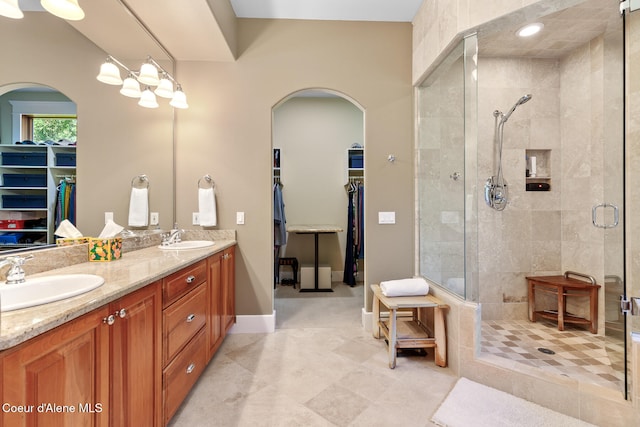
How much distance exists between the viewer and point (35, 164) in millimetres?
1262

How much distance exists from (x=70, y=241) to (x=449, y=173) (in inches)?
105

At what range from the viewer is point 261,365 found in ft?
6.54

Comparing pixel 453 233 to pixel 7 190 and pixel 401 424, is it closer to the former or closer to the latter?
pixel 401 424

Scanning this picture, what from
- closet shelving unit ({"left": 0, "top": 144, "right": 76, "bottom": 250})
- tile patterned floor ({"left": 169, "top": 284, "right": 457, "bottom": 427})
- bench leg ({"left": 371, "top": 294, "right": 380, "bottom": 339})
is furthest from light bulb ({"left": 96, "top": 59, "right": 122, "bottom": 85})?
bench leg ({"left": 371, "top": 294, "right": 380, "bottom": 339})

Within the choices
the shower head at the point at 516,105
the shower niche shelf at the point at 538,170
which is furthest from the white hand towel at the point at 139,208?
the shower niche shelf at the point at 538,170

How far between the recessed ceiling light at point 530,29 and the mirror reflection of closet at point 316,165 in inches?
96.5

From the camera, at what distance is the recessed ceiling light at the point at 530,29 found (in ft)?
6.89

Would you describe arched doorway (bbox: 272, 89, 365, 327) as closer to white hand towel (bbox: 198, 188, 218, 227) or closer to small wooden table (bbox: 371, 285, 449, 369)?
white hand towel (bbox: 198, 188, 218, 227)

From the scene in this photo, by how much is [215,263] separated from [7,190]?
1164mm

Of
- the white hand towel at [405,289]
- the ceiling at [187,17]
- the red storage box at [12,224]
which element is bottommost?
the white hand towel at [405,289]

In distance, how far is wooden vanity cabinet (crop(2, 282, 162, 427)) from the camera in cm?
69

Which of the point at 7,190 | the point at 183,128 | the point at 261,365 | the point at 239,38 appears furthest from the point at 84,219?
the point at 239,38

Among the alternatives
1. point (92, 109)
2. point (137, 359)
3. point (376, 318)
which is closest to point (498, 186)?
point (376, 318)

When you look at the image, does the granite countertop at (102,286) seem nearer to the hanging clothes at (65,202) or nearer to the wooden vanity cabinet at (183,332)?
the wooden vanity cabinet at (183,332)
